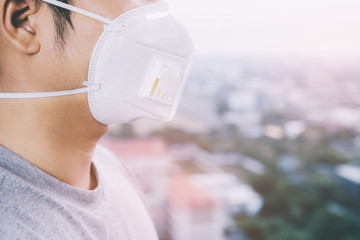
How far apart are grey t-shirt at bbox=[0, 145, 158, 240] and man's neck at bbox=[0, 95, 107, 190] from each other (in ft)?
0.08

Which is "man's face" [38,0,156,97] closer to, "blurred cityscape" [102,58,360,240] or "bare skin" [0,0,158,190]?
"bare skin" [0,0,158,190]

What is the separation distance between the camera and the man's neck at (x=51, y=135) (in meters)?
0.56

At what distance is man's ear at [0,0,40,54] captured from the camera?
1.74 feet

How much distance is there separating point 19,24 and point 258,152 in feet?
9.86

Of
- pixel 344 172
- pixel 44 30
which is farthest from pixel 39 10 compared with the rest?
pixel 344 172

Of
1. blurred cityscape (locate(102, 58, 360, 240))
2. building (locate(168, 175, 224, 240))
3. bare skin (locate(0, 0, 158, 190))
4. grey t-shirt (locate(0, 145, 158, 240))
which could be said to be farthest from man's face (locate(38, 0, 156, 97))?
building (locate(168, 175, 224, 240))

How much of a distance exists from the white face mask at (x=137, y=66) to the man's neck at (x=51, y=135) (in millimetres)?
26

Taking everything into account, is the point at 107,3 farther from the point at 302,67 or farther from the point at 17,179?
the point at 302,67

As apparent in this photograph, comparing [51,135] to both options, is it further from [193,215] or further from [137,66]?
[193,215]

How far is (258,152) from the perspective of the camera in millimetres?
3301

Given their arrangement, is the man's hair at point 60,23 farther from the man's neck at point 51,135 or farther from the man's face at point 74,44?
the man's neck at point 51,135

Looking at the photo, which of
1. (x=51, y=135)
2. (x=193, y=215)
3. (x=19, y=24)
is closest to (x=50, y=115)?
(x=51, y=135)

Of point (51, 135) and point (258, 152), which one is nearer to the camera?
point (51, 135)

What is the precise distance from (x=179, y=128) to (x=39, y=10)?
247 cm
